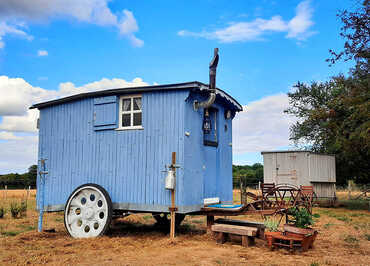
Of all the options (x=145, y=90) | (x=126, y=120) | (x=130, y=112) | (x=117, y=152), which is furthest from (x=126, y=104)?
(x=117, y=152)

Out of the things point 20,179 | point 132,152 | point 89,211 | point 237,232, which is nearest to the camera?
point 237,232

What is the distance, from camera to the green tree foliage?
14555 mm

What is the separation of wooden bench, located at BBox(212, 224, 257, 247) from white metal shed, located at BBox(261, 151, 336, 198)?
41.6 feet

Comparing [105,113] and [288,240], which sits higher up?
[105,113]

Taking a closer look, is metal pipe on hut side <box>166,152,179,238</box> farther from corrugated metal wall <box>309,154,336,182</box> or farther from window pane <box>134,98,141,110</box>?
corrugated metal wall <box>309,154,336,182</box>

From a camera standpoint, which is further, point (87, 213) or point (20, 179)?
point (20, 179)

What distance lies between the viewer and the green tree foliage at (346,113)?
14.6 meters

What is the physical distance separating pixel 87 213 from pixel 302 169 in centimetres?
1375

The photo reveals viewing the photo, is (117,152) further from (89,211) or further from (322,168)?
(322,168)

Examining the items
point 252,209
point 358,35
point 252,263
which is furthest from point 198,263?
Result: point 358,35

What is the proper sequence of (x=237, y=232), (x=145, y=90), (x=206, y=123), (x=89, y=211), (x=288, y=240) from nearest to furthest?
1. (x=288, y=240)
2. (x=237, y=232)
3. (x=145, y=90)
4. (x=89, y=211)
5. (x=206, y=123)

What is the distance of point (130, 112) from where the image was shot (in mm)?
10078

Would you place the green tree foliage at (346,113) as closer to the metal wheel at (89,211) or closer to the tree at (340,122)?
the tree at (340,122)

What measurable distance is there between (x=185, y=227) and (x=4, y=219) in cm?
747
